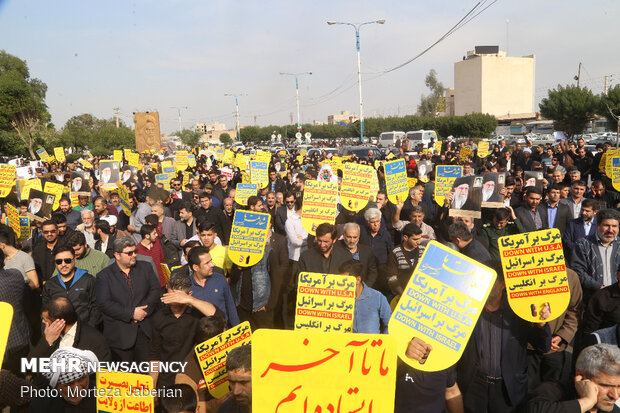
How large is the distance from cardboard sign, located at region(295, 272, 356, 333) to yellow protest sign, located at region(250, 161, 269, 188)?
7.93m

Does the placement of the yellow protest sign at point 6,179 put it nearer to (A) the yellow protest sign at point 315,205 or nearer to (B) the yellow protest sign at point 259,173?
(B) the yellow protest sign at point 259,173

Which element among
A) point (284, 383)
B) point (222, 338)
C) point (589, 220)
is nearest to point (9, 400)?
point (222, 338)

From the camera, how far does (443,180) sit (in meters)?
8.67

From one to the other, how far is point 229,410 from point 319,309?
1181 mm

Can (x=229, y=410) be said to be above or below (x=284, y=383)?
below

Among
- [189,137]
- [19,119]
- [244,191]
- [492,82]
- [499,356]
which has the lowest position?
[499,356]

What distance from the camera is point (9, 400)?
3326 millimetres

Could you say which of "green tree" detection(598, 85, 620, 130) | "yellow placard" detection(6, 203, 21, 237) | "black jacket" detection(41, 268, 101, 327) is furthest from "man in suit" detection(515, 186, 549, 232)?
"green tree" detection(598, 85, 620, 130)

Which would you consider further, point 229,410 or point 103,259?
point 103,259

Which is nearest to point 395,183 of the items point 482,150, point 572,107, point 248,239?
point 248,239

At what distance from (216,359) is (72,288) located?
1.96 m

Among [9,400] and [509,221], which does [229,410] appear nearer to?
[9,400]

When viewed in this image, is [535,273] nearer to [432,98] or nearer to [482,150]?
[482,150]

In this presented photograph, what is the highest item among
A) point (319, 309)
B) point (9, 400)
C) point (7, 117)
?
point (7, 117)
